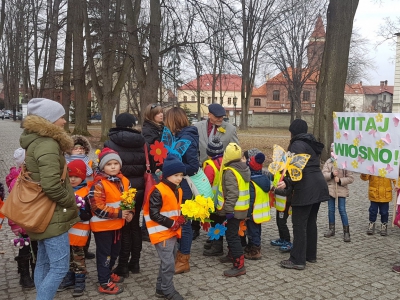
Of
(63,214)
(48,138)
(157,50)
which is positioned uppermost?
(157,50)

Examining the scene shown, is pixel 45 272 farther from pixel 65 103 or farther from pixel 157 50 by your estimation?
pixel 65 103

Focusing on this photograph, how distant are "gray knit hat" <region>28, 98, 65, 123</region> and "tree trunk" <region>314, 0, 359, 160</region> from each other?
908 cm

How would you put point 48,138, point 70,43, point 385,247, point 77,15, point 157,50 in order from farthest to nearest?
1. point 70,43
2. point 77,15
3. point 157,50
4. point 385,247
5. point 48,138

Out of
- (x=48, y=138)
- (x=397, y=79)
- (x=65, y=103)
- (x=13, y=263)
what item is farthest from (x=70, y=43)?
(x=397, y=79)

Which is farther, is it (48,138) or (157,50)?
(157,50)

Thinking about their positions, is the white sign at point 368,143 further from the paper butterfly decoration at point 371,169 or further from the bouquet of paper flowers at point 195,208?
the bouquet of paper flowers at point 195,208

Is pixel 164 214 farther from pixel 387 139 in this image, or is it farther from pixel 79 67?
pixel 79 67

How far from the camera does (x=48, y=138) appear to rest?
3164 millimetres

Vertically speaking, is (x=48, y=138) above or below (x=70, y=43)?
below

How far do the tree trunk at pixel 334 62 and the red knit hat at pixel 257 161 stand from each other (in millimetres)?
6745

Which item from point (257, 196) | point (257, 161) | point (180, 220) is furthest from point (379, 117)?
point (180, 220)

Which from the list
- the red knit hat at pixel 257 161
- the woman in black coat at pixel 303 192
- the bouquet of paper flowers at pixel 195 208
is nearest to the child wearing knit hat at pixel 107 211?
the bouquet of paper flowers at pixel 195 208

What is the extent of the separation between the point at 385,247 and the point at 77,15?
17.2 m

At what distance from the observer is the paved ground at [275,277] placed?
4.10 m
